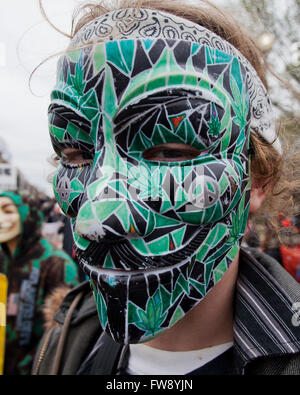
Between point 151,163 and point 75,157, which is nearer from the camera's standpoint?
point 151,163

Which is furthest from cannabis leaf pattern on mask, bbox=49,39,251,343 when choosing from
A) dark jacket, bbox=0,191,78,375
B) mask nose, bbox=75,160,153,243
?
dark jacket, bbox=0,191,78,375

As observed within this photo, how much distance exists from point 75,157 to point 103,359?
0.85 metres

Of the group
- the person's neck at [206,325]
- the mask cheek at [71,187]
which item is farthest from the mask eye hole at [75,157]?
the person's neck at [206,325]

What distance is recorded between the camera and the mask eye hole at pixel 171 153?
3.47ft

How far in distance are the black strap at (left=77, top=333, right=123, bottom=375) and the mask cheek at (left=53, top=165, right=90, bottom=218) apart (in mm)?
631

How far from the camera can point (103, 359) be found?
4.63ft

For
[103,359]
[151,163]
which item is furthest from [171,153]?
[103,359]

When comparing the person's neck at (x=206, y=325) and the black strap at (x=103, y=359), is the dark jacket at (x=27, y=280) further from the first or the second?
the person's neck at (x=206, y=325)

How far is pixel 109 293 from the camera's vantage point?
1.04 meters

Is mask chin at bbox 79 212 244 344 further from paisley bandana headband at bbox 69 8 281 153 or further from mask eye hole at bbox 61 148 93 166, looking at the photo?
paisley bandana headband at bbox 69 8 281 153

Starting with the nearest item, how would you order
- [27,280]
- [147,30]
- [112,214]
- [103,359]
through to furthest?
1. [112,214]
2. [147,30]
3. [103,359]
4. [27,280]

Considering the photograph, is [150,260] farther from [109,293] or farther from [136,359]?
[136,359]

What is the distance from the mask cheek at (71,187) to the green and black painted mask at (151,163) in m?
0.05

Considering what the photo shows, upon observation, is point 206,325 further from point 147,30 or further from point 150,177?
point 147,30
